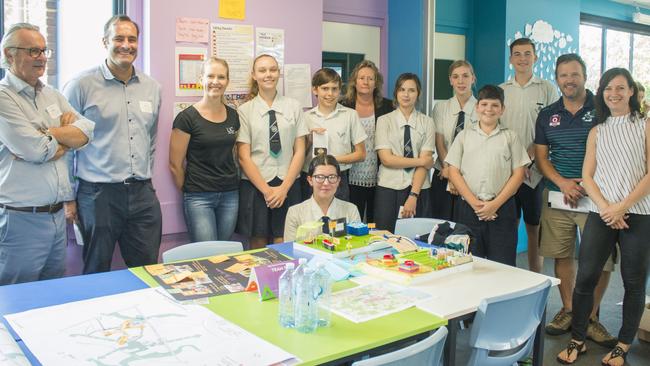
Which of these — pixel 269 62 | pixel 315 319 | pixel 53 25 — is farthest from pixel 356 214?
pixel 53 25

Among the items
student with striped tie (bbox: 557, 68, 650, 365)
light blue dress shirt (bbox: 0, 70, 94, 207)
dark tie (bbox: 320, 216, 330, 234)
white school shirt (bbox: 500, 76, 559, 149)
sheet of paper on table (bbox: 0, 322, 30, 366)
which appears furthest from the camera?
white school shirt (bbox: 500, 76, 559, 149)

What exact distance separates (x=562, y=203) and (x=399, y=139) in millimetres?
1096

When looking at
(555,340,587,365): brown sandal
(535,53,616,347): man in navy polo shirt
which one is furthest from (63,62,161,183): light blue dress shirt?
(555,340,587,365): brown sandal

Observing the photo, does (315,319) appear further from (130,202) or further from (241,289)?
(130,202)

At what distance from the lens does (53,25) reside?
3453 millimetres

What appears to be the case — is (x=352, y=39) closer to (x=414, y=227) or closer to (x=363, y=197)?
(x=363, y=197)

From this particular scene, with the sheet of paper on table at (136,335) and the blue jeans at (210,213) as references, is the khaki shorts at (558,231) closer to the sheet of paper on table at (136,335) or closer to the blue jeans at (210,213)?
the blue jeans at (210,213)

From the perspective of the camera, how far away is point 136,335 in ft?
5.71

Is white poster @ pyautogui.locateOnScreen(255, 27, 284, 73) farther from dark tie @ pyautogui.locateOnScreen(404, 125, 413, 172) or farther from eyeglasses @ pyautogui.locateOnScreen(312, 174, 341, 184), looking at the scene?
eyeglasses @ pyautogui.locateOnScreen(312, 174, 341, 184)

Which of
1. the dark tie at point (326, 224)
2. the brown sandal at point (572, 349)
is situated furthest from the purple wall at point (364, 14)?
the brown sandal at point (572, 349)

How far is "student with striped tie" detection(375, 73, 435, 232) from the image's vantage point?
3799mm

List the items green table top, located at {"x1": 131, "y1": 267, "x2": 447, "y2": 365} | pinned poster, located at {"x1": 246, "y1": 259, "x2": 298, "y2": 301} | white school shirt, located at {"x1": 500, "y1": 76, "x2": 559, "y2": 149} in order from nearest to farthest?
green table top, located at {"x1": 131, "y1": 267, "x2": 447, "y2": 365}, pinned poster, located at {"x1": 246, "y1": 259, "x2": 298, "y2": 301}, white school shirt, located at {"x1": 500, "y1": 76, "x2": 559, "y2": 149}

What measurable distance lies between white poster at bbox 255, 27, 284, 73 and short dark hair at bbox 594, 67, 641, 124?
2047 mm

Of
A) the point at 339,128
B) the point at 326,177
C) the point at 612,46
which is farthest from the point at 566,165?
the point at 612,46
